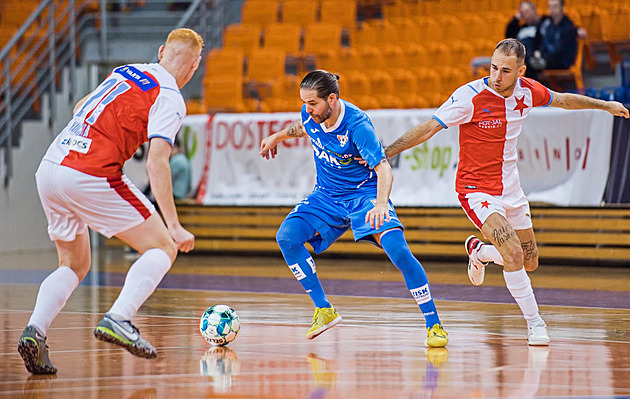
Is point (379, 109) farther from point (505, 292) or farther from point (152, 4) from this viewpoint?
point (152, 4)

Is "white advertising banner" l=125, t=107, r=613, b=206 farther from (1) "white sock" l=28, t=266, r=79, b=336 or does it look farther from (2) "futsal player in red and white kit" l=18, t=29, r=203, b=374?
(1) "white sock" l=28, t=266, r=79, b=336

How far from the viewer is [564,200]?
12.6 meters

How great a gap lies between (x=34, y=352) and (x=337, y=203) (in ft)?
8.08

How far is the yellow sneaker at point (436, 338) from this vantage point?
640 cm

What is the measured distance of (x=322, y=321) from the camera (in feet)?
22.2

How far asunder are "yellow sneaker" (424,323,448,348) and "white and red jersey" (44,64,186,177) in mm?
2248

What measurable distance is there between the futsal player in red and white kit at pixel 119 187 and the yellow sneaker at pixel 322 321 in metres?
1.50

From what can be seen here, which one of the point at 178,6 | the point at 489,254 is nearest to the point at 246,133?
the point at 178,6

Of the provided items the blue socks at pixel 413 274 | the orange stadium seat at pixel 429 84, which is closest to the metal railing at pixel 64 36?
the orange stadium seat at pixel 429 84

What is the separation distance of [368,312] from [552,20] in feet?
20.7

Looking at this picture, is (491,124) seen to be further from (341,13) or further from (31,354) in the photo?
(341,13)

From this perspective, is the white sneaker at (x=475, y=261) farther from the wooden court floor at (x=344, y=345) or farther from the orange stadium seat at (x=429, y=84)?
the orange stadium seat at (x=429, y=84)

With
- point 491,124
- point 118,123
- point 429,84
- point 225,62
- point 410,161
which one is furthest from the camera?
point 225,62

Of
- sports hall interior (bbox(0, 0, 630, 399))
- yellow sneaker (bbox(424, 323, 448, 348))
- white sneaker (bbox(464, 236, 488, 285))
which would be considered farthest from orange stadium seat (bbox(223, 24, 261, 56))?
yellow sneaker (bbox(424, 323, 448, 348))
